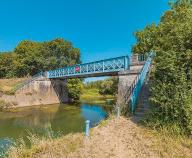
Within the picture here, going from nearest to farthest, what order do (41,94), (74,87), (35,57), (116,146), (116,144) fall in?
1. (116,146)
2. (116,144)
3. (41,94)
4. (74,87)
5. (35,57)

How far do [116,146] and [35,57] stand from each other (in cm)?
3715

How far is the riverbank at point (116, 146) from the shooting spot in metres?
5.90

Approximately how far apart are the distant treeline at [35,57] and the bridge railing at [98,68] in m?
13.3

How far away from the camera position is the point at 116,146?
253 inches

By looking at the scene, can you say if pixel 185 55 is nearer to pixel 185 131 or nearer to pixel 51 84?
pixel 185 131

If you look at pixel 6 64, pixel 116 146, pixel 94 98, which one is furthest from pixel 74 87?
pixel 116 146

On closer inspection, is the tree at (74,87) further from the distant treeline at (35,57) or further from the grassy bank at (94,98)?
the distant treeline at (35,57)

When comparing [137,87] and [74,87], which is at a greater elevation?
[74,87]

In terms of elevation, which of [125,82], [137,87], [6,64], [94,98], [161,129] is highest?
[6,64]

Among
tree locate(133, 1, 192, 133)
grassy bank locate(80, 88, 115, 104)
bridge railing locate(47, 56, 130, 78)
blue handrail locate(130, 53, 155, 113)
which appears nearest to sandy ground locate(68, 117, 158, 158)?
tree locate(133, 1, 192, 133)

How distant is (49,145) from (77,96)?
28597mm

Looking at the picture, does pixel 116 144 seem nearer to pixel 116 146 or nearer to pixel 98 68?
pixel 116 146

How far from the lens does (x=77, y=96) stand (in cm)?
3522

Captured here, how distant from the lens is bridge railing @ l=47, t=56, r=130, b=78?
1529 cm
